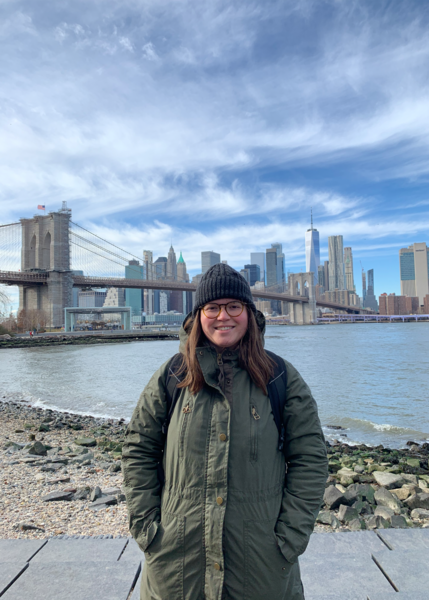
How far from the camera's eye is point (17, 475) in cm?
392

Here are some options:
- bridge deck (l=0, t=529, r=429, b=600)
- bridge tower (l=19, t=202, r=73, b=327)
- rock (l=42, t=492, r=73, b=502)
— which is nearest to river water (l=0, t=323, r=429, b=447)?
rock (l=42, t=492, r=73, b=502)

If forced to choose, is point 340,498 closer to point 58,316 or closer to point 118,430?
point 118,430

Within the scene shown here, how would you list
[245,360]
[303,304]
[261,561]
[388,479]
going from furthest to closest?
[303,304] < [388,479] < [245,360] < [261,561]

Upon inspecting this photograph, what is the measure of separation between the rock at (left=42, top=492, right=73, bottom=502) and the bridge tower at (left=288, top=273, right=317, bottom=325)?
64669mm

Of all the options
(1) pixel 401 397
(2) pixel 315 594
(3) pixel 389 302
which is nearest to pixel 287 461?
(2) pixel 315 594

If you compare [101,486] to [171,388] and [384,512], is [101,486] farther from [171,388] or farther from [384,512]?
[171,388]

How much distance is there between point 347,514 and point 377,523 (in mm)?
197

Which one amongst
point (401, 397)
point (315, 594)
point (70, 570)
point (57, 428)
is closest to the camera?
point (315, 594)

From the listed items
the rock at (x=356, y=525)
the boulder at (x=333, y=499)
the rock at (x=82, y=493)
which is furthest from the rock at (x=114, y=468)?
the rock at (x=356, y=525)

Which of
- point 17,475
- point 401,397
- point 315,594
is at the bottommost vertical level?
point 401,397

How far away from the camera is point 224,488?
1164 mm

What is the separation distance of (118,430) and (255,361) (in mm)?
6138

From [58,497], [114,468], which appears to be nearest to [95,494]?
[58,497]

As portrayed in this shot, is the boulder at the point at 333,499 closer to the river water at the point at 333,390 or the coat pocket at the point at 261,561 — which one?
the coat pocket at the point at 261,561
